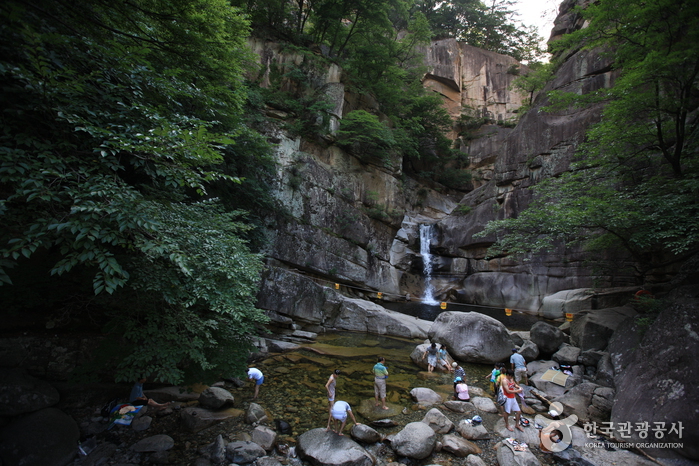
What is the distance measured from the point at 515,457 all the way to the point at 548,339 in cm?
634

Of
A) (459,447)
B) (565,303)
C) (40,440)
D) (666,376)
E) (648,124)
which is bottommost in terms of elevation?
(459,447)

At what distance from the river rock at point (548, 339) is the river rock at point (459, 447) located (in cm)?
618

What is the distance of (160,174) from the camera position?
151 inches

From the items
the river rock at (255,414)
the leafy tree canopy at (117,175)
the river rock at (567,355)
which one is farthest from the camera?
the river rock at (567,355)

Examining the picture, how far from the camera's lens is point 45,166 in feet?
10.4

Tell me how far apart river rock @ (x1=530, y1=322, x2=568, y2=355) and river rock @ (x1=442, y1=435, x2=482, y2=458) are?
618 centimetres

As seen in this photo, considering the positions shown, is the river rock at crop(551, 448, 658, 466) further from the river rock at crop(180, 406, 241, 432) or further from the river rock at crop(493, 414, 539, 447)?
the river rock at crop(180, 406, 241, 432)

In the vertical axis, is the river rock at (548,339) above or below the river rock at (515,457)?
above

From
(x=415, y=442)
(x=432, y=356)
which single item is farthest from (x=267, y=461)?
(x=432, y=356)

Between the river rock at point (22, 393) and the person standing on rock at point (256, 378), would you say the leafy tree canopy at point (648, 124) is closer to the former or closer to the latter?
the person standing on rock at point (256, 378)

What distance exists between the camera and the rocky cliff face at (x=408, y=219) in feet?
57.8

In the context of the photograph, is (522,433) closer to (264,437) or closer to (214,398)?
(264,437)

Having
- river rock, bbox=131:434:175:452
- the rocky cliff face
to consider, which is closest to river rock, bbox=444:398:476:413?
river rock, bbox=131:434:175:452

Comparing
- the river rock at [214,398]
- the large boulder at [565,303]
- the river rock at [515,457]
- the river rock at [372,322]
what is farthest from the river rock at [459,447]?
the large boulder at [565,303]
